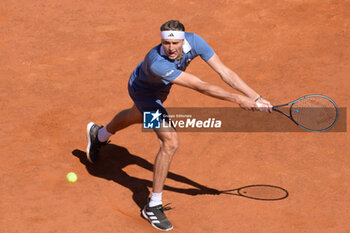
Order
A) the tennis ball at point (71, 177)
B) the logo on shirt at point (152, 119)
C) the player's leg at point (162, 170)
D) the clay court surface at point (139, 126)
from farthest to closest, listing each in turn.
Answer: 1. the tennis ball at point (71, 177)
2. the clay court surface at point (139, 126)
3. the logo on shirt at point (152, 119)
4. the player's leg at point (162, 170)

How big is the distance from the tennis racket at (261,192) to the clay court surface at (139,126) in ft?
0.33

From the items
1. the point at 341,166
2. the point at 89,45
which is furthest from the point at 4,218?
the point at 89,45

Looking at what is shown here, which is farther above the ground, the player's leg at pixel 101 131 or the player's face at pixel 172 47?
the player's face at pixel 172 47

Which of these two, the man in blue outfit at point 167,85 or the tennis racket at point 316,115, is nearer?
the man in blue outfit at point 167,85

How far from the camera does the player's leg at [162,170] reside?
6988 millimetres

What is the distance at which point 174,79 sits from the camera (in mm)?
6684

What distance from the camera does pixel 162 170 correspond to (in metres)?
7.00

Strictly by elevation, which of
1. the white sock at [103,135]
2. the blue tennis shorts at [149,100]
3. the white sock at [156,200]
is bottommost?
the white sock at [156,200]

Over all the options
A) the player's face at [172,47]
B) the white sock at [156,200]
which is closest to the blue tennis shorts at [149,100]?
the player's face at [172,47]

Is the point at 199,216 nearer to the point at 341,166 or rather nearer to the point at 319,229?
the point at 319,229

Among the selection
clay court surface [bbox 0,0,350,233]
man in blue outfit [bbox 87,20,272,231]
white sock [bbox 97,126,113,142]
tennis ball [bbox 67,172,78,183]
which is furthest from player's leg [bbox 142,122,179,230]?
white sock [bbox 97,126,113,142]

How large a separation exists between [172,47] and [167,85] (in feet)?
2.42

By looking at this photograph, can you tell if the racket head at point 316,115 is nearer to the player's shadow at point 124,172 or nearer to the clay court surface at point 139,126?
the clay court surface at point 139,126

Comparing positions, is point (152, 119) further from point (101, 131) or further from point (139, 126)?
point (139, 126)
